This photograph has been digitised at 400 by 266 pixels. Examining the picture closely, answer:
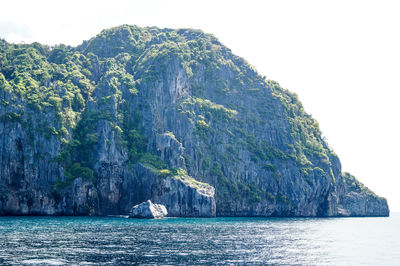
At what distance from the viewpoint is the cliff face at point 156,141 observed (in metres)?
130

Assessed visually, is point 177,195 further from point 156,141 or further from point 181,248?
point 181,248

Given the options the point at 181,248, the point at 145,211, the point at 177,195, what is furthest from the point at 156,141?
the point at 181,248

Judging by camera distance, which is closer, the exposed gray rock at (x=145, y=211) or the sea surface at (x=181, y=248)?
the sea surface at (x=181, y=248)

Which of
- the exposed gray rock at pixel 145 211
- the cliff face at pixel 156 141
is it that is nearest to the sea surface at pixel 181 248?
the exposed gray rock at pixel 145 211

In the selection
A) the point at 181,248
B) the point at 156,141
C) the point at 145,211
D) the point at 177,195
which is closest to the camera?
the point at 181,248

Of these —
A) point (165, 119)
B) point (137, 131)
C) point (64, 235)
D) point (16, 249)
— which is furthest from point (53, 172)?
point (16, 249)

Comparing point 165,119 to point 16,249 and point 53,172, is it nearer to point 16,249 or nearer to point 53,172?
point 53,172

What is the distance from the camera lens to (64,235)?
68.4 metres

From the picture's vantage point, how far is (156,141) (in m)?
150

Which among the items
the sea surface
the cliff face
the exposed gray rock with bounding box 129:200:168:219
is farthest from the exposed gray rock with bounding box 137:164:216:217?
the sea surface

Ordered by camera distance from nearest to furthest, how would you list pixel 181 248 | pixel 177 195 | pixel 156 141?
pixel 181 248 → pixel 177 195 → pixel 156 141

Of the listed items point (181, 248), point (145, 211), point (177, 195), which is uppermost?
point (177, 195)

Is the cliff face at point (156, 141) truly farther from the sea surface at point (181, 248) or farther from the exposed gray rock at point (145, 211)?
the sea surface at point (181, 248)

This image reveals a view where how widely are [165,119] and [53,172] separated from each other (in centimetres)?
4801
